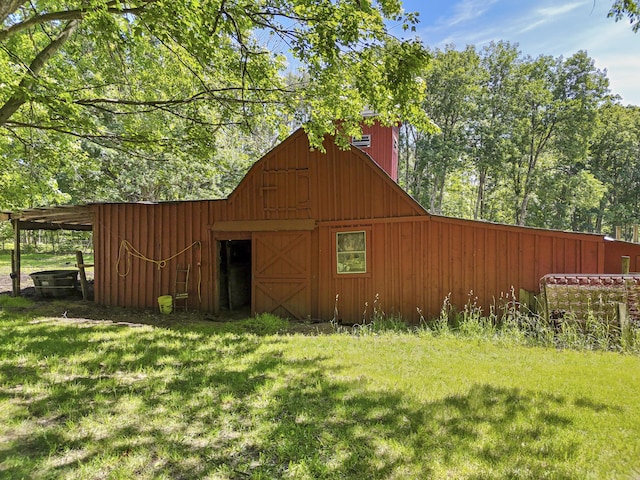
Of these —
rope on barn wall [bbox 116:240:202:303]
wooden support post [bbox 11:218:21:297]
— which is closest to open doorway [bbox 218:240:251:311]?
rope on barn wall [bbox 116:240:202:303]

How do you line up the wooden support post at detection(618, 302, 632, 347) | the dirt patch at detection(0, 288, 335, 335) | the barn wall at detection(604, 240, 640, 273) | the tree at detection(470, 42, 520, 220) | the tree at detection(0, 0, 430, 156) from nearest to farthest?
1. the tree at detection(0, 0, 430, 156)
2. the wooden support post at detection(618, 302, 632, 347)
3. the dirt patch at detection(0, 288, 335, 335)
4. the barn wall at detection(604, 240, 640, 273)
5. the tree at detection(470, 42, 520, 220)

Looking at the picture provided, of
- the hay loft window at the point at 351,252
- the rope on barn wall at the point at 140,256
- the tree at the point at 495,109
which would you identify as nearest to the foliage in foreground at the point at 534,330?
the hay loft window at the point at 351,252

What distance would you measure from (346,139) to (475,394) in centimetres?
521

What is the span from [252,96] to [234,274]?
17.8ft

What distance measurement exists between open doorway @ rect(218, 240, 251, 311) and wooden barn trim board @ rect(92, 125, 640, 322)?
77 mm

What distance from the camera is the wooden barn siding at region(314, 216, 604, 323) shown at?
7.09 meters

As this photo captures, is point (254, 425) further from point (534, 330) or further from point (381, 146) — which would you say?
point (381, 146)

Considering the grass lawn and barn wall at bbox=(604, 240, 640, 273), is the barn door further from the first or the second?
barn wall at bbox=(604, 240, 640, 273)

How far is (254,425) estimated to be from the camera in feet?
10.3

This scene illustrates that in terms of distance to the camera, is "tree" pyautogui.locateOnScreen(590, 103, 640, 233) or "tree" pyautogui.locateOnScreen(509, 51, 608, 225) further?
"tree" pyautogui.locateOnScreen(590, 103, 640, 233)

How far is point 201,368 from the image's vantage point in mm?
4641

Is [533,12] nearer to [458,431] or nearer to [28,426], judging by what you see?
[458,431]

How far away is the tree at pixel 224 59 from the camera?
175 inches

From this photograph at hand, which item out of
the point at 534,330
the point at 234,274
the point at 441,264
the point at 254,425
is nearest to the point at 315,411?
the point at 254,425
